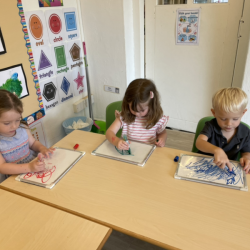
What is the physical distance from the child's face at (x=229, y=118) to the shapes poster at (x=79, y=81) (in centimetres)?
166

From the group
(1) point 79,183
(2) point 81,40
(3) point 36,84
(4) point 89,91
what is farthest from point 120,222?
(2) point 81,40

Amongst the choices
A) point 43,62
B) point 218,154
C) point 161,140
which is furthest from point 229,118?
point 43,62

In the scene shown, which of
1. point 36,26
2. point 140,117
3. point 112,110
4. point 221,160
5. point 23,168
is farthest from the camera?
point 36,26

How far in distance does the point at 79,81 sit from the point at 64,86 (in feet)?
0.81

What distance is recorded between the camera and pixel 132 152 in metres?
1.27

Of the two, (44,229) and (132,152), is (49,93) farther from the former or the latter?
(44,229)

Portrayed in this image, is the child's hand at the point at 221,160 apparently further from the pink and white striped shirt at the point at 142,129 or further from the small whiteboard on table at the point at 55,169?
the small whiteboard on table at the point at 55,169

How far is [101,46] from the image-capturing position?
2.48 metres

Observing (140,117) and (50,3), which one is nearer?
(140,117)

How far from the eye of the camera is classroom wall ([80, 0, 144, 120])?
90.5 inches

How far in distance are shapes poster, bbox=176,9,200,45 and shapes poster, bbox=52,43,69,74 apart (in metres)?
1.11

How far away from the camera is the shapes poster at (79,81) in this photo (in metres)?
2.47

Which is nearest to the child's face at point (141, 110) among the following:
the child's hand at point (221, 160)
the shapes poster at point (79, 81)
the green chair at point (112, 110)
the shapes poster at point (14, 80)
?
the green chair at point (112, 110)

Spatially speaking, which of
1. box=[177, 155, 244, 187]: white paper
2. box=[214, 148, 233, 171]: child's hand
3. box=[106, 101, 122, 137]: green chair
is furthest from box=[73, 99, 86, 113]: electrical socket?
box=[214, 148, 233, 171]: child's hand
